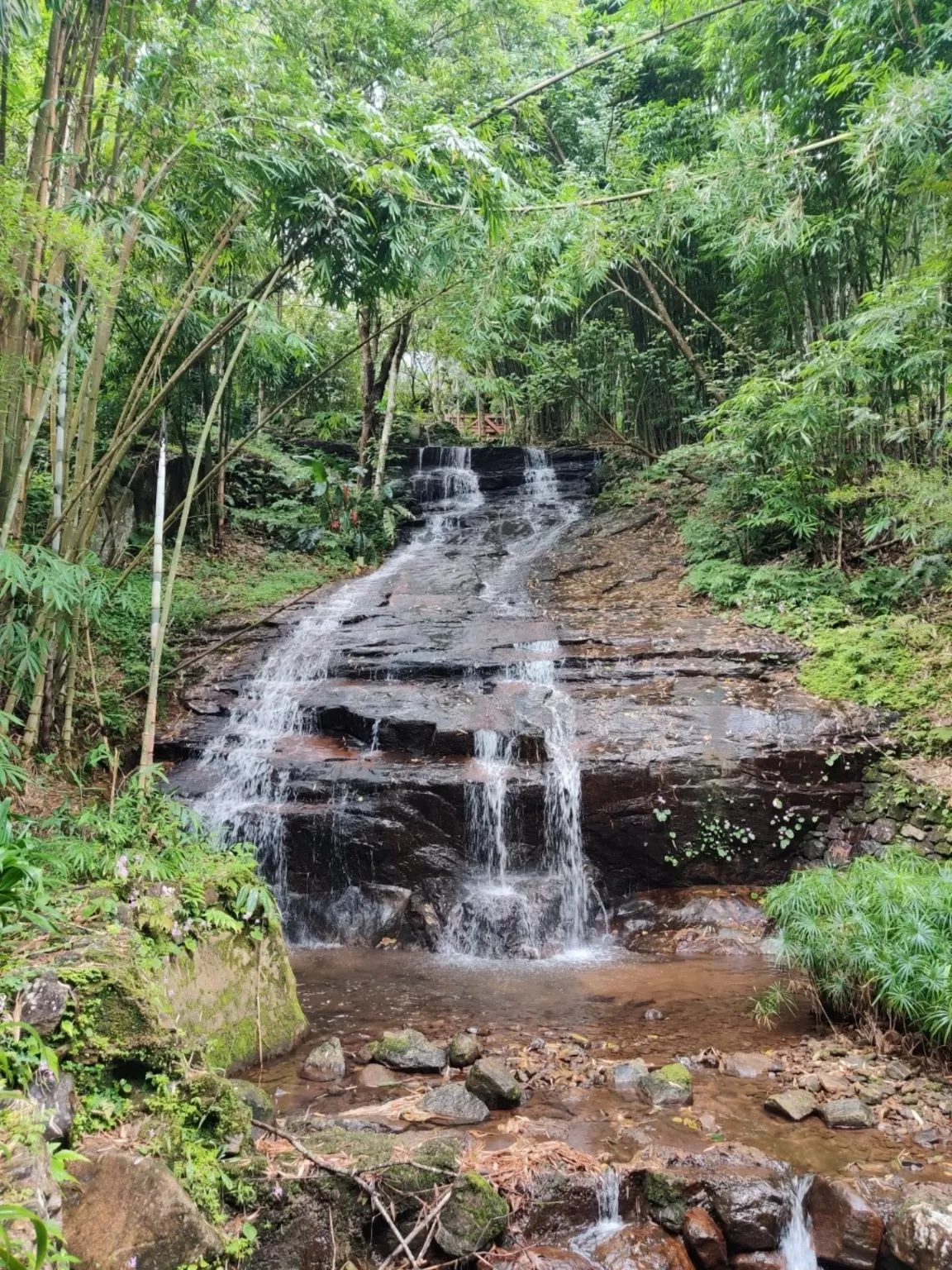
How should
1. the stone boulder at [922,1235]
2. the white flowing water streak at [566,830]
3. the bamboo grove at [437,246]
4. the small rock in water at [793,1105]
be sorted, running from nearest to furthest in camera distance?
the stone boulder at [922,1235] < the small rock in water at [793,1105] < the bamboo grove at [437,246] < the white flowing water streak at [566,830]

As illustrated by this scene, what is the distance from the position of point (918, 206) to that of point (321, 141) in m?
6.68

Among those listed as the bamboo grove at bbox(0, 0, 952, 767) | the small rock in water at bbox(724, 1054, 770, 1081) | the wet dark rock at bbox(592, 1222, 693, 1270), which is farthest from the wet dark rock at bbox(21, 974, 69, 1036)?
the small rock in water at bbox(724, 1054, 770, 1081)

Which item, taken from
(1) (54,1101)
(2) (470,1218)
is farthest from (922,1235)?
(1) (54,1101)

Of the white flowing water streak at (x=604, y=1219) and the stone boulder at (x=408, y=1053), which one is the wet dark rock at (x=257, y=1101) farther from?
the white flowing water streak at (x=604, y=1219)

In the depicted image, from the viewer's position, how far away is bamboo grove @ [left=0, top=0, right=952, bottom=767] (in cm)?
462

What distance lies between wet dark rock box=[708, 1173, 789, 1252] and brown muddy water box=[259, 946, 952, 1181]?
0.72 ft

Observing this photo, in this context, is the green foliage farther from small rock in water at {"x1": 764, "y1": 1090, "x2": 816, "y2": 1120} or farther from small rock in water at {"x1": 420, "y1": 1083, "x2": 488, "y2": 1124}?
small rock in water at {"x1": 764, "y1": 1090, "x2": 816, "y2": 1120}

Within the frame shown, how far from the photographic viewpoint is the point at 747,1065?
3627 millimetres

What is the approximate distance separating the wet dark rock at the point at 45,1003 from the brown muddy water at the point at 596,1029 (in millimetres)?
1405

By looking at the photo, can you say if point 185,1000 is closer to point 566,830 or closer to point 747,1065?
point 747,1065

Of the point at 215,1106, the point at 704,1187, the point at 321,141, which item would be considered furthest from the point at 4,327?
the point at 704,1187

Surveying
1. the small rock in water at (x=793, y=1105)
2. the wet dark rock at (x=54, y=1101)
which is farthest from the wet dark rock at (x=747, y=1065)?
the wet dark rock at (x=54, y=1101)

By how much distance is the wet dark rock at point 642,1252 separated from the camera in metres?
2.55

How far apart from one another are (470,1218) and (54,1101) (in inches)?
55.8
